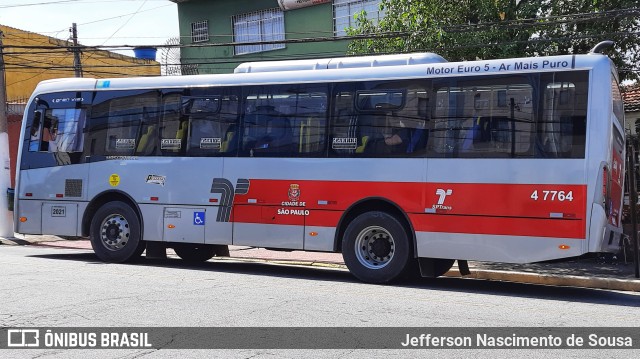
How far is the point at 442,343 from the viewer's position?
7.16 m

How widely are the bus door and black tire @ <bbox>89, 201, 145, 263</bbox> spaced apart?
1.46 feet

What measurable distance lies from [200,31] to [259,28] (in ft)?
9.28

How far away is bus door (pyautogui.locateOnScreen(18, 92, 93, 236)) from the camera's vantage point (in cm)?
1436

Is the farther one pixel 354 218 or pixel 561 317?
pixel 354 218

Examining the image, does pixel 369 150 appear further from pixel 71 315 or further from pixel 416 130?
pixel 71 315

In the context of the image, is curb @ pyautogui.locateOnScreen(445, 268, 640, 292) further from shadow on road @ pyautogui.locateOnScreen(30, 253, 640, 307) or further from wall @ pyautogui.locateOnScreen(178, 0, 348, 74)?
wall @ pyautogui.locateOnScreen(178, 0, 348, 74)

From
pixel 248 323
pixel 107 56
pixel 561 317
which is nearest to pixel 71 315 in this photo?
pixel 248 323

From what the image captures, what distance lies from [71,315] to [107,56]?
30.1m

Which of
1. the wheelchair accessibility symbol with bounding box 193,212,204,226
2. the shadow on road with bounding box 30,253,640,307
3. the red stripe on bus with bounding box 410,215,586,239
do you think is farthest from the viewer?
the wheelchair accessibility symbol with bounding box 193,212,204,226

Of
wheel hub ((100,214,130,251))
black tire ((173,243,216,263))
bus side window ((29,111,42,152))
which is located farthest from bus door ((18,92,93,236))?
black tire ((173,243,216,263))

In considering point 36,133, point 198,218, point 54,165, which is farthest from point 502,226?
point 36,133

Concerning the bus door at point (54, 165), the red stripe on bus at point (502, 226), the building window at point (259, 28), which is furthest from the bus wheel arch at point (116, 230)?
the building window at point (259, 28)

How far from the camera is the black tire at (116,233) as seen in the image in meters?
13.9

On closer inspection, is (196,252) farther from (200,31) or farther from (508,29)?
(200,31)
